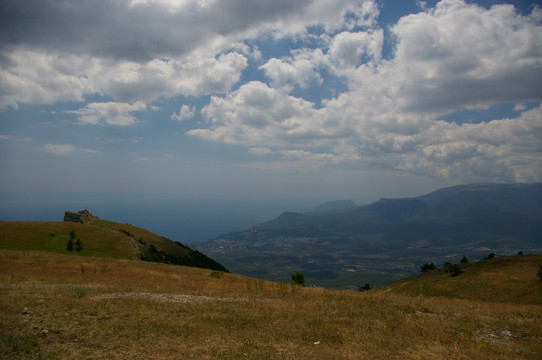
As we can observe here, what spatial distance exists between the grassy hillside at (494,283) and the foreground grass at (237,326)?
1726 cm

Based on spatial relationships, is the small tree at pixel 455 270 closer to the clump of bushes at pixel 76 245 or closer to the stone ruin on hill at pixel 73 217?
the clump of bushes at pixel 76 245

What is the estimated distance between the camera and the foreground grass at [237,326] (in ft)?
33.3

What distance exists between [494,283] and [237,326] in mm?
39684

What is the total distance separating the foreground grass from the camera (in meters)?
10.2

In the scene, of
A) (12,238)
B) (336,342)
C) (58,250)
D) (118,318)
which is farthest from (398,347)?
(12,238)

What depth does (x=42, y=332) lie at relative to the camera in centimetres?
1073

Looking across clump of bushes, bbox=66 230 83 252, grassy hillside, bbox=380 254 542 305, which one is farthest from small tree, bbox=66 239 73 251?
grassy hillside, bbox=380 254 542 305

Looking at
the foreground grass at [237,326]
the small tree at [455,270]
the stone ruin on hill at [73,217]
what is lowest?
the small tree at [455,270]

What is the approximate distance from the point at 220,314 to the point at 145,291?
291 inches

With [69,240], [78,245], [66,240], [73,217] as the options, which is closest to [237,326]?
[78,245]

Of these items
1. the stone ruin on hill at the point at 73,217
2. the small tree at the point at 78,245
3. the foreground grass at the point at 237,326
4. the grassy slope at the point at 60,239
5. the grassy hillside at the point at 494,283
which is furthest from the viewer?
the stone ruin on hill at the point at 73,217

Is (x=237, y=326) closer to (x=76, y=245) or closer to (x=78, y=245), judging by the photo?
(x=78, y=245)

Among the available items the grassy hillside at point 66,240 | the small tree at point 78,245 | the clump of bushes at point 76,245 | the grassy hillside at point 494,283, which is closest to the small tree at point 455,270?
the grassy hillside at point 494,283

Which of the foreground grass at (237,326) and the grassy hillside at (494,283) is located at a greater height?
the foreground grass at (237,326)
